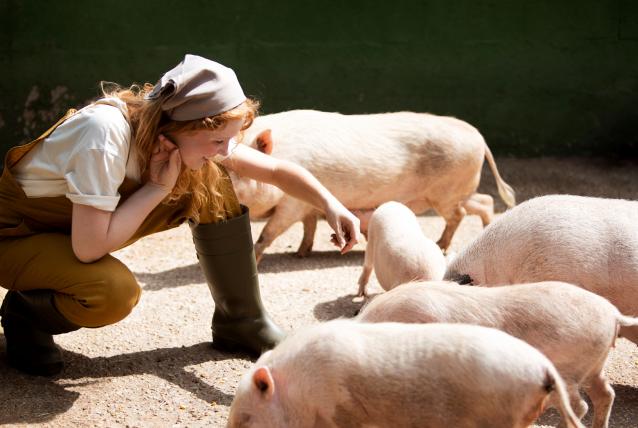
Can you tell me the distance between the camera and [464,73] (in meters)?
7.36

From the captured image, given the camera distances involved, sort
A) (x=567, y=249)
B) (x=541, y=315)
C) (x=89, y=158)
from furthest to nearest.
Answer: (x=567, y=249) → (x=89, y=158) → (x=541, y=315)

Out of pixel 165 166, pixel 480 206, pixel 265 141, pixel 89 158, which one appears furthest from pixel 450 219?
pixel 89 158

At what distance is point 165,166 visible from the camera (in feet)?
9.97

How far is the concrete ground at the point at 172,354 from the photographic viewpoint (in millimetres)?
3090

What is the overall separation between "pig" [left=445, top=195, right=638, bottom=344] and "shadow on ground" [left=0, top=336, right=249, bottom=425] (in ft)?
3.41

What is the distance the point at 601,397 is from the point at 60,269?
1791mm

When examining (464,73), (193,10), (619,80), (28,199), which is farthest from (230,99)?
(619,80)

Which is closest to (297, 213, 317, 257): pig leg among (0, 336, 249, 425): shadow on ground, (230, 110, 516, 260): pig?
(230, 110, 516, 260): pig

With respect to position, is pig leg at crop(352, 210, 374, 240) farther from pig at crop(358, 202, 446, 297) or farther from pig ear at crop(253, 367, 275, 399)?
pig ear at crop(253, 367, 275, 399)

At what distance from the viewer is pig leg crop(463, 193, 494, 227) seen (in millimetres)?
A: 5793

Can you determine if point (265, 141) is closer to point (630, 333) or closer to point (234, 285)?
point (234, 285)

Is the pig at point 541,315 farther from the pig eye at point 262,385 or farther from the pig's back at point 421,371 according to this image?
the pig eye at point 262,385

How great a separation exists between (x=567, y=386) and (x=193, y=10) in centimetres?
485

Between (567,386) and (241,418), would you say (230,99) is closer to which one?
(241,418)
